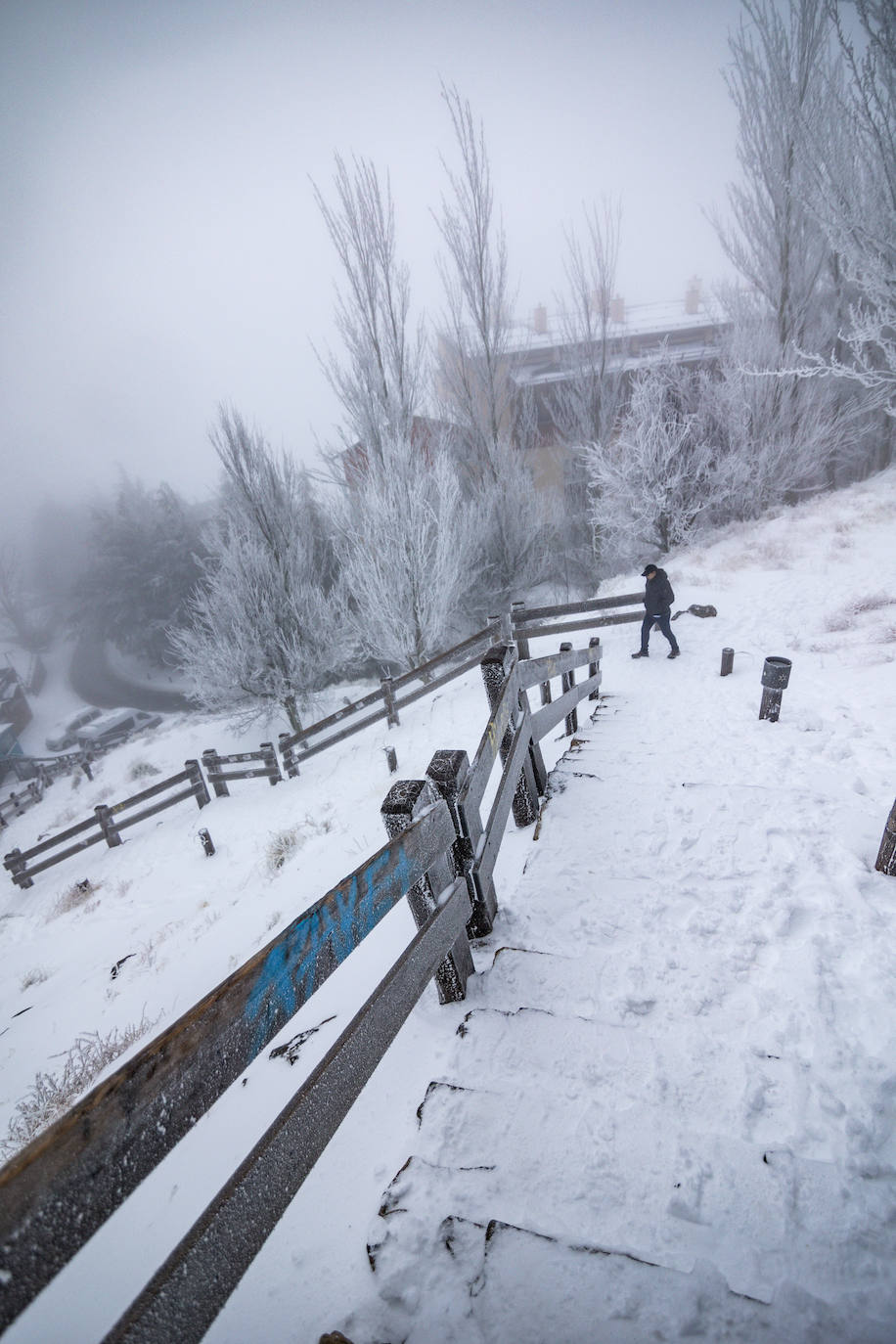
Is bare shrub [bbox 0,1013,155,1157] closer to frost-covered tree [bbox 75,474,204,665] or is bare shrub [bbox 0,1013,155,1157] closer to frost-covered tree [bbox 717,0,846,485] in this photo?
frost-covered tree [bbox 717,0,846,485]

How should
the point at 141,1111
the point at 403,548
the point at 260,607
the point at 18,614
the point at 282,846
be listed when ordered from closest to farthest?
the point at 141,1111 → the point at 282,846 → the point at 403,548 → the point at 260,607 → the point at 18,614

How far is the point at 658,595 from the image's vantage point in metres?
7.30

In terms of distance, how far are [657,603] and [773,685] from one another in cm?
269

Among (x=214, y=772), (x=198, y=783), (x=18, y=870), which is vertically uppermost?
(x=214, y=772)

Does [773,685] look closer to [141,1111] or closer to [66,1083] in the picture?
[141,1111]

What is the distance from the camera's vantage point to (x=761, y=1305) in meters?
1.21

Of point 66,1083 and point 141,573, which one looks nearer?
point 66,1083

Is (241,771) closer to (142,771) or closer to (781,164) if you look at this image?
→ (142,771)

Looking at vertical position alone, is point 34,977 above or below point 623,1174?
below

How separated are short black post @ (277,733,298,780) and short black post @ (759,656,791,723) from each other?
7.63 meters

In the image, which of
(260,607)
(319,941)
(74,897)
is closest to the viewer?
(319,941)

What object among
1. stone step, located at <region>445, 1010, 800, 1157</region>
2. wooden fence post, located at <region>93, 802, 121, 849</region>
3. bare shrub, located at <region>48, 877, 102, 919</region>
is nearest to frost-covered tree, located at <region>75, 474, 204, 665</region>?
wooden fence post, located at <region>93, 802, 121, 849</region>

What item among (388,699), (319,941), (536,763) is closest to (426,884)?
(319,941)

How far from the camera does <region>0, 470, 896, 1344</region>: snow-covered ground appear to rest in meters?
1.35
